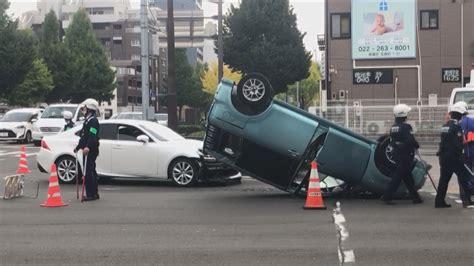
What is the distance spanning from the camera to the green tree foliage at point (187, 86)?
85.7 m

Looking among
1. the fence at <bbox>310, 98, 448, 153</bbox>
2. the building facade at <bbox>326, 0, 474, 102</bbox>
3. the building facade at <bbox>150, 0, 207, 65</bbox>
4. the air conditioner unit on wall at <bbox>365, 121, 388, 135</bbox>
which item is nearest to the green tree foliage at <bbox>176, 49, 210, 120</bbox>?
the building facade at <bbox>150, 0, 207, 65</bbox>

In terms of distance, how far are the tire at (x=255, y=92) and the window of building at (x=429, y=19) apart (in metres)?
28.5

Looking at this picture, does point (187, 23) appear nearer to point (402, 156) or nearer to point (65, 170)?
point (65, 170)

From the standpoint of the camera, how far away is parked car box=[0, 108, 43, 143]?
94.9 feet

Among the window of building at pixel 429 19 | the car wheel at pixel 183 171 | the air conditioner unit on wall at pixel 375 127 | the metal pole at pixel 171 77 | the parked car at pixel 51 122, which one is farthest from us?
the window of building at pixel 429 19

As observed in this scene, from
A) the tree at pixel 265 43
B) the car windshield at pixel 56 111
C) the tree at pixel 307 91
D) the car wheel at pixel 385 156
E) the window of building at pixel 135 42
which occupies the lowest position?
the car wheel at pixel 385 156

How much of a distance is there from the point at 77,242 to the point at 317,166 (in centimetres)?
449

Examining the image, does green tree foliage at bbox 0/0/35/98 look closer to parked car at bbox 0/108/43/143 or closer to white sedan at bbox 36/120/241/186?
parked car at bbox 0/108/43/143

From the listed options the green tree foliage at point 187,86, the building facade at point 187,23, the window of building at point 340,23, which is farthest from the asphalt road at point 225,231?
the building facade at point 187,23

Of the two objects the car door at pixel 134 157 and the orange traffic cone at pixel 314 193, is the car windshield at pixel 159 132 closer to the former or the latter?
the car door at pixel 134 157

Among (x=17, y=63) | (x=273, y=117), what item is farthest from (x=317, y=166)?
(x=17, y=63)

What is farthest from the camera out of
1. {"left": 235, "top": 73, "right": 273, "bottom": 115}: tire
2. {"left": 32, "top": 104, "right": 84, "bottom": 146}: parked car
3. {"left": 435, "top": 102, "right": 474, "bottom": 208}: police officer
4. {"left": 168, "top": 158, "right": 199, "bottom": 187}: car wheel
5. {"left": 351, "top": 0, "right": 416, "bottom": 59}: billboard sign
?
{"left": 351, "top": 0, "right": 416, "bottom": 59}: billboard sign

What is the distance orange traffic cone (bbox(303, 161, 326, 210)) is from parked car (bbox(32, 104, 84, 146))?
1735 centimetres

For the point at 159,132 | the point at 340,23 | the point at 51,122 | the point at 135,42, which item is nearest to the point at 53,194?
the point at 159,132
